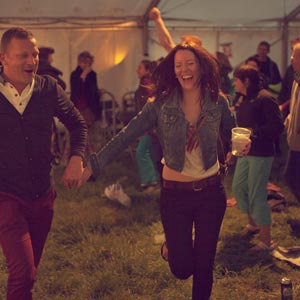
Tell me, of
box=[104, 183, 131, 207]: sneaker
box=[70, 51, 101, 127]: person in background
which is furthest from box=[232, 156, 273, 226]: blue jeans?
box=[70, 51, 101, 127]: person in background

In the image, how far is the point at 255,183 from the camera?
19.0 ft

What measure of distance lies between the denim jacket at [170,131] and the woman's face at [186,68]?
5.4 inches

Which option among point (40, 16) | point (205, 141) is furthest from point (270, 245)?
point (40, 16)

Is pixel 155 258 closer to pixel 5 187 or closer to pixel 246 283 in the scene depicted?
pixel 246 283

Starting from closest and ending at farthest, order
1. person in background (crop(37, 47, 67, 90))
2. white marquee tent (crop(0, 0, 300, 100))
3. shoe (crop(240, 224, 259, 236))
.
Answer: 1. shoe (crop(240, 224, 259, 236))
2. person in background (crop(37, 47, 67, 90))
3. white marquee tent (crop(0, 0, 300, 100))

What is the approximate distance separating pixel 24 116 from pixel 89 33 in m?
9.36

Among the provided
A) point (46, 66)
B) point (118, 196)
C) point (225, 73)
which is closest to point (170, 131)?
point (118, 196)

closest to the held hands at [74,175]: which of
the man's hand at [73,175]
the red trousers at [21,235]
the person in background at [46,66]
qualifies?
the man's hand at [73,175]

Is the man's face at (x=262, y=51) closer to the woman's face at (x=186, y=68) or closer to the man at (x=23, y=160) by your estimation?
the woman's face at (x=186, y=68)

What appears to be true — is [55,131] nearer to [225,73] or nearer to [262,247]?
[225,73]

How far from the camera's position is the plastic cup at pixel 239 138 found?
3889 mm

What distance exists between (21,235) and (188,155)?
4.07 feet

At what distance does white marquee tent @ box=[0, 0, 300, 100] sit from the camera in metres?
11.7

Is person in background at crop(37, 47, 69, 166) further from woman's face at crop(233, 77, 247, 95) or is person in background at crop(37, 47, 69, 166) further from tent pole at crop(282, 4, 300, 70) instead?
tent pole at crop(282, 4, 300, 70)
